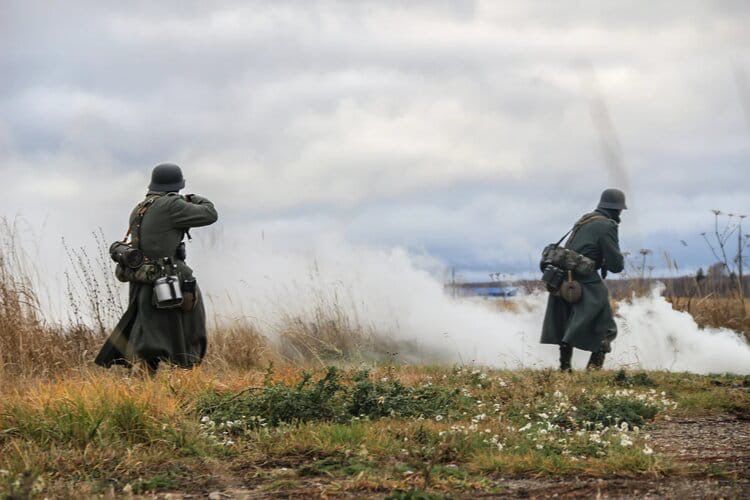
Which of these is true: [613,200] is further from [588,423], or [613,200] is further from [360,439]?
[360,439]

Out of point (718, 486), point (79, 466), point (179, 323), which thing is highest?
point (179, 323)

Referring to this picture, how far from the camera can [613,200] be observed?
1258cm

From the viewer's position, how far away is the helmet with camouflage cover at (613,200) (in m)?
12.6

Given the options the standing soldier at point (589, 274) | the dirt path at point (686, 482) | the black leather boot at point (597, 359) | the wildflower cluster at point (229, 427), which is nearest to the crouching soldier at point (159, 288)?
the wildflower cluster at point (229, 427)

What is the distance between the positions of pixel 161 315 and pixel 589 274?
523 cm

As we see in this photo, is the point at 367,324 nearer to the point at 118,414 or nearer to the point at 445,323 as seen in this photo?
the point at 445,323

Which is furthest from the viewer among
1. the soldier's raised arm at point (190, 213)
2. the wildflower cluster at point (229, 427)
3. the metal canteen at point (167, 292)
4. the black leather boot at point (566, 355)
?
the black leather boot at point (566, 355)

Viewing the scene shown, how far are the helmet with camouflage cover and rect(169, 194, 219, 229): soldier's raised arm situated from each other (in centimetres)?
506

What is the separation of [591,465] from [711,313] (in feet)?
37.1

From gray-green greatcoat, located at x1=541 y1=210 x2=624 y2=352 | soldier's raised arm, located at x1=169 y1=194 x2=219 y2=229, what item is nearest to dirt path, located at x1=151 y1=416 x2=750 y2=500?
soldier's raised arm, located at x1=169 y1=194 x2=219 y2=229

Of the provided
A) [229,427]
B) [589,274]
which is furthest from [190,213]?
[589,274]

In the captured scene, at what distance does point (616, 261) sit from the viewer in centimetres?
1230

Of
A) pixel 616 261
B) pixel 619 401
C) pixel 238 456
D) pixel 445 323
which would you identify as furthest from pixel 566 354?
pixel 238 456

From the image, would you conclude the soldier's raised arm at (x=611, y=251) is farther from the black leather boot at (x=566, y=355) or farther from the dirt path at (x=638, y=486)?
the dirt path at (x=638, y=486)
